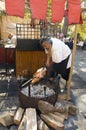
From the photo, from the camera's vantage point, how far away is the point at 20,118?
5.02 m

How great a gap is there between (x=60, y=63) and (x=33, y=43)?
5.57 ft

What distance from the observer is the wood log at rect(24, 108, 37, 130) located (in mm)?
4438

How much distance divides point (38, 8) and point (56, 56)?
1.61 m

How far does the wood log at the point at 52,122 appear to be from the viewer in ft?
15.4

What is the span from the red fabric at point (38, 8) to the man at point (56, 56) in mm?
1197

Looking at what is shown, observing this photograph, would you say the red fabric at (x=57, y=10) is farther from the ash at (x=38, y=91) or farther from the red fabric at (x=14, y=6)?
the ash at (x=38, y=91)

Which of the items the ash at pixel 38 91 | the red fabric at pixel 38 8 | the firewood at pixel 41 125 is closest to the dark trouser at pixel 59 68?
the ash at pixel 38 91

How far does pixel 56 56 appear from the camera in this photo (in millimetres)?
5945

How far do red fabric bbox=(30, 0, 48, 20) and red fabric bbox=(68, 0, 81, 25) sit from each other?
580 millimetres

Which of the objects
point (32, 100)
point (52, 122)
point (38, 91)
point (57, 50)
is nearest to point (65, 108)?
point (52, 122)

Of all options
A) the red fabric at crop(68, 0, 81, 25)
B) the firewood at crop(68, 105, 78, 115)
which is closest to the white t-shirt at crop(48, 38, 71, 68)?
the red fabric at crop(68, 0, 81, 25)

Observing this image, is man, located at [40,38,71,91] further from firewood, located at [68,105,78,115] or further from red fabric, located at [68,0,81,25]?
firewood, located at [68,105,78,115]

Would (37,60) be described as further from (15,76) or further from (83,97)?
(83,97)

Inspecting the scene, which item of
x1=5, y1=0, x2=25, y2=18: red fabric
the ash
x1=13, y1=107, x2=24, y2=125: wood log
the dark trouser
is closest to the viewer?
x1=5, y1=0, x2=25, y2=18: red fabric
